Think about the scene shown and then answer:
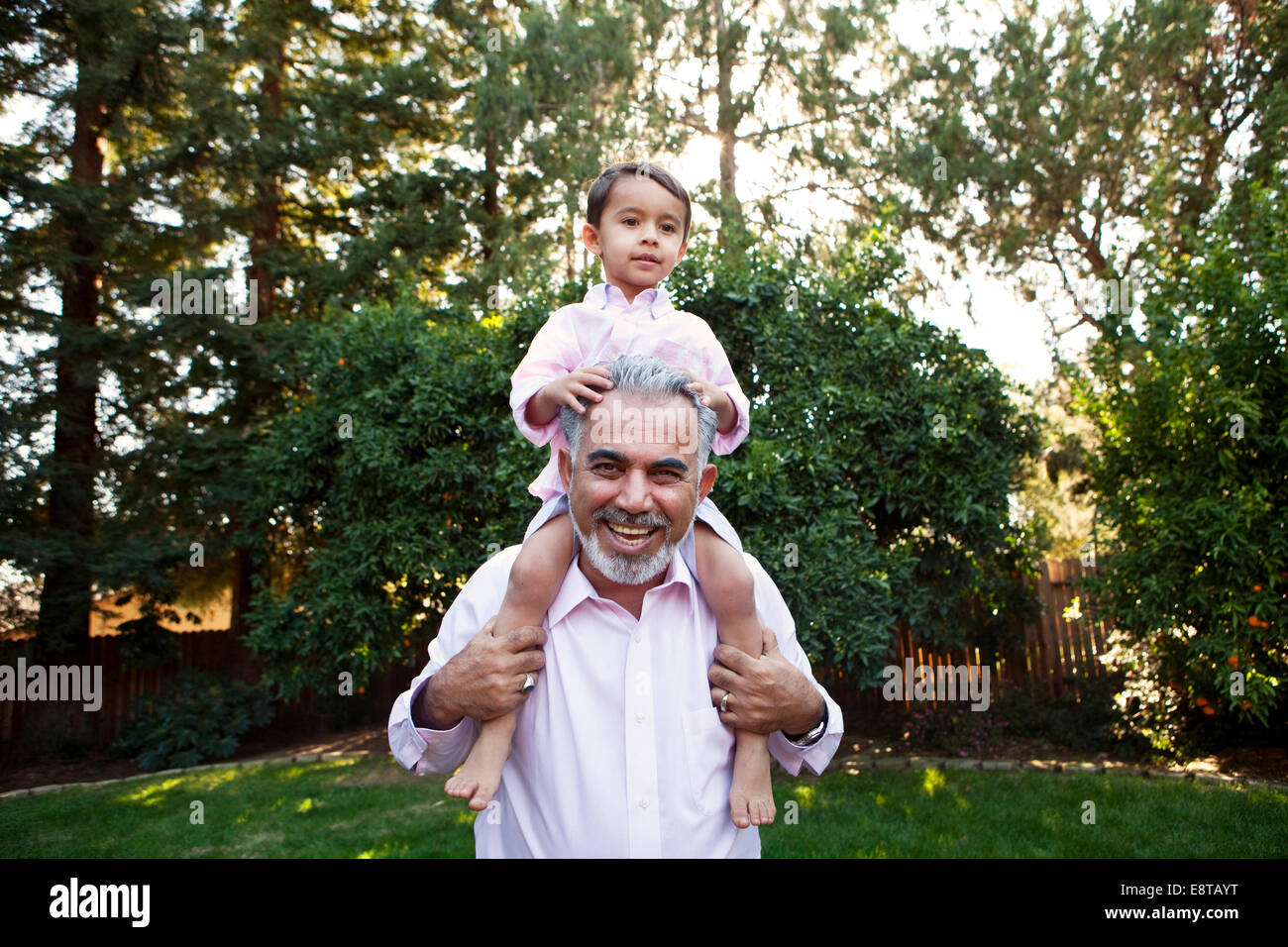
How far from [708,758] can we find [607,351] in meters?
1.29

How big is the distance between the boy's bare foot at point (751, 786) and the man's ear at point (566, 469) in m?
0.85

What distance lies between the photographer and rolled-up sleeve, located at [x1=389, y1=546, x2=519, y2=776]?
8.00 feet

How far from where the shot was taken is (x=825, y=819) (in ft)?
22.2

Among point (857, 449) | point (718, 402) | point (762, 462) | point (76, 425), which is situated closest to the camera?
point (718, 402)

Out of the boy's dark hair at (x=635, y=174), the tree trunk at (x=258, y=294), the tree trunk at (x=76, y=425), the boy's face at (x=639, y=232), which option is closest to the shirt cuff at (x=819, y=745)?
the boy's face at (x=639, y=232)

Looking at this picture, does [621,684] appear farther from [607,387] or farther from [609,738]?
[607,387]

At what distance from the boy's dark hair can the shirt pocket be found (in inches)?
62.2

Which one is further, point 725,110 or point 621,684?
point 725,110

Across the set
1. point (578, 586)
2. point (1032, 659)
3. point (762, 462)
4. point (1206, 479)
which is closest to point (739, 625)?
point (578, 586)

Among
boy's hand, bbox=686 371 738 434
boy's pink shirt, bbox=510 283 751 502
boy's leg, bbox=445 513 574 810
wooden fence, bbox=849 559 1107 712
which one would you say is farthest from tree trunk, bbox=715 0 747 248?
boy's leg, bbox=445 513 574 810

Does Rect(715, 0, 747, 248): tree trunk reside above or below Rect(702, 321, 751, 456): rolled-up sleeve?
above

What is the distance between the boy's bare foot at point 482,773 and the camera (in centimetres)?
226

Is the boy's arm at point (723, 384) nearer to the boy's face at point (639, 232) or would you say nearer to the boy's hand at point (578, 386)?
the boy's face at point (639, 232)

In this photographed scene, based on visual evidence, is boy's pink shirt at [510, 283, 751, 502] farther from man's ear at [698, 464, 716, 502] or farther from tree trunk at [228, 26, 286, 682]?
tree trunk at [228, 26, 286, 682]
